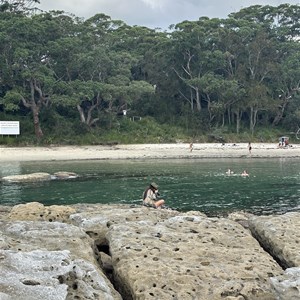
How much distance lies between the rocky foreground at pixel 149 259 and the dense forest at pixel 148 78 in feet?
130

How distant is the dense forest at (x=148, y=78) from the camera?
46844mm

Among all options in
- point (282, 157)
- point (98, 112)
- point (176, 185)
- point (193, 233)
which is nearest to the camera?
point (193, 233)

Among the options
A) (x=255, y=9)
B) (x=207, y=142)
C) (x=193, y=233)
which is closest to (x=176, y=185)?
(x=193, y=233)

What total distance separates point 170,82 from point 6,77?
22.0 metres

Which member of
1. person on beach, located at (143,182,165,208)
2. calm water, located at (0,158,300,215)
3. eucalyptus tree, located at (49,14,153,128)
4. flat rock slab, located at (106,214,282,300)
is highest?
eucalyptus tree, located at (49,14,153,128)

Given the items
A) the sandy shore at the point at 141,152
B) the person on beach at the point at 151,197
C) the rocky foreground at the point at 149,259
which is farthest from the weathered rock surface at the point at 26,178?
the rocky foreground at the point at 149,259

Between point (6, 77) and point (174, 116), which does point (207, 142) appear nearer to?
point (174, 116)

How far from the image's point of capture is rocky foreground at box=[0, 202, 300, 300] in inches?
186

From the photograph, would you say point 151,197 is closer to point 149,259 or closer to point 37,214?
point 37,214

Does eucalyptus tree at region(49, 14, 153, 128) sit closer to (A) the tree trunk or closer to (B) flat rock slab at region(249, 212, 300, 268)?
(A) the tree trunk

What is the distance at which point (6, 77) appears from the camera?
4672 cm

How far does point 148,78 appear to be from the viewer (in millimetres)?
61219

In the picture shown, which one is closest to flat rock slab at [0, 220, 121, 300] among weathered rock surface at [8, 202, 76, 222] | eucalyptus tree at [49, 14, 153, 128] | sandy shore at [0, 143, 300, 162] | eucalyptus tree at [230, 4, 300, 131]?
weathered rock surface at [8, 202, 76, 222]

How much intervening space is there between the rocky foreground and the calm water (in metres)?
10.2
